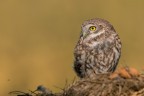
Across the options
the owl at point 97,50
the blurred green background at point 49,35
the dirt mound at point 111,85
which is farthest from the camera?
the blurred green background at point 49,35

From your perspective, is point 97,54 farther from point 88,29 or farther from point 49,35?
point 49,35

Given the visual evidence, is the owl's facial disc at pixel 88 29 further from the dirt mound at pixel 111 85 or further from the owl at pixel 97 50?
the dirt mound at pixel 111 85

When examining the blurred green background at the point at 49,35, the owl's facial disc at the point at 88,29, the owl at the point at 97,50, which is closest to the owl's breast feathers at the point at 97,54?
the owl at the point at 97,50

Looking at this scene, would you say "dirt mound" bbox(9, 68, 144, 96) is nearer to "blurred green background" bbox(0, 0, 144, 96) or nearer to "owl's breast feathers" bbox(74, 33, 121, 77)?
"owl's breast feathers" bbox(74, 33, 121, 77)

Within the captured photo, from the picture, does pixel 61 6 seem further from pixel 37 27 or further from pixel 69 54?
pixel 69 54

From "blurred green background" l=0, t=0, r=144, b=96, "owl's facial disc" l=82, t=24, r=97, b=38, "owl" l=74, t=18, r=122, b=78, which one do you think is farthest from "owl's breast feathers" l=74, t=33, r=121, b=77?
"blurred green background" l=0, t=0, r=144, b=96

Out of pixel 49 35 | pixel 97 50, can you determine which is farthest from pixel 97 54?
pixel 49 35
